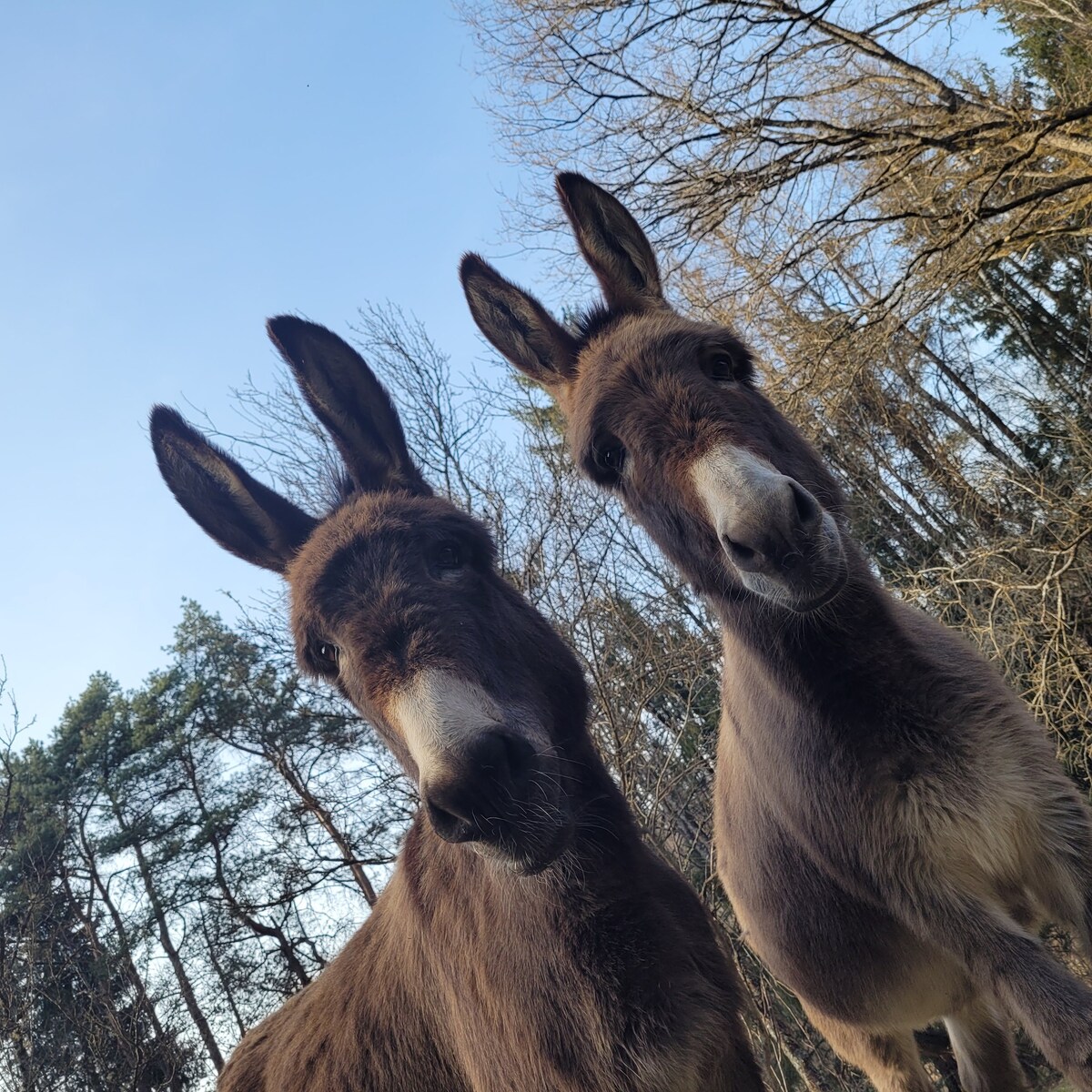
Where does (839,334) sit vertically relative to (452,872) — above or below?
above

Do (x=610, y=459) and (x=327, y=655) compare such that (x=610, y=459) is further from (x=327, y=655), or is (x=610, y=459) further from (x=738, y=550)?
(x=327, y=655)

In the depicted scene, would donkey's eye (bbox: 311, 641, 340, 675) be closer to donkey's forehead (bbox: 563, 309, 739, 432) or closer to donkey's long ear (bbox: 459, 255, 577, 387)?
donkey's forehead (bbox: 563, 309, 739, 432)

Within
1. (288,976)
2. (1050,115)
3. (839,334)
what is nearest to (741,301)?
(839,334)

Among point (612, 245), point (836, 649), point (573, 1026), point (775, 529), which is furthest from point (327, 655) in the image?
point (612, 245)

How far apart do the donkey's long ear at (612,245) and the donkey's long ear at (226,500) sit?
1785 mm

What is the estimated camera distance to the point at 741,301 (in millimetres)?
10750

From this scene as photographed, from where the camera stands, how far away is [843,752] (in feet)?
7.92

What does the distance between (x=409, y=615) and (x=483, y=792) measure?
26.0 inches

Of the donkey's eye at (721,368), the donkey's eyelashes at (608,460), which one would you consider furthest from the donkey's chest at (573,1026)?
the donkey's eye at (721,368)

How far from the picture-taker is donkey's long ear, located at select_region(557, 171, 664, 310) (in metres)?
3.54

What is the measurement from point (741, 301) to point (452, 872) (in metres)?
9.82

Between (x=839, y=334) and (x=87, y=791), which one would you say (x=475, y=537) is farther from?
(x=87, y=791)

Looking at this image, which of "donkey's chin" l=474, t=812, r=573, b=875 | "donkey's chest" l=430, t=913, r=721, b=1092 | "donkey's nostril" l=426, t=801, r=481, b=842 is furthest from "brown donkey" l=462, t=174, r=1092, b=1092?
"donkey's nostril" l=426, t=801, r=481, b=842

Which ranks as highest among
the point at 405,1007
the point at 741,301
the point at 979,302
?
the point at 979,302
